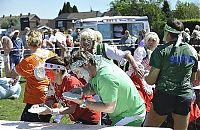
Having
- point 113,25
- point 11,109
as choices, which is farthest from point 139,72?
point 113,25

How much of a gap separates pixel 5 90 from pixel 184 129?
6.47 metres

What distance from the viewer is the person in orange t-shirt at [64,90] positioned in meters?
3.70

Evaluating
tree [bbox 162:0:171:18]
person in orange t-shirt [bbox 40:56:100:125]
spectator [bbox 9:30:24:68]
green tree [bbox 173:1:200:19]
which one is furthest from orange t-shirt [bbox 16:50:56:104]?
tree [bbox 162:0:171:18]

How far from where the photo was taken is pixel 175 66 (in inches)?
165

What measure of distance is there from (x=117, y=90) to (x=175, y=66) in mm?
1275

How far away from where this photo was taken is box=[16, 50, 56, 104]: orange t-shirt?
482 cm

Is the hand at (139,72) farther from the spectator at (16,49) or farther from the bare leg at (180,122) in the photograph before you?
the spectator at (16,49)

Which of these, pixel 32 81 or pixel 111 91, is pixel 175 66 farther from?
pixel 32 81

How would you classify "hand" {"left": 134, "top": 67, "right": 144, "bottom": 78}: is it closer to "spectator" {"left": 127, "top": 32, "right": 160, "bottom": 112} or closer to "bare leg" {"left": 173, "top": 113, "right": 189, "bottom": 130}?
"spectator" {"left": 127, "top": 32, "right": 160, "bottom": 112}

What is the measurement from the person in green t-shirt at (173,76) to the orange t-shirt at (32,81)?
1.25 meters

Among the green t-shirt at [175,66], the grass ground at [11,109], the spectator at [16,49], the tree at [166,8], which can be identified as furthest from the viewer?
the tree at [166,8]

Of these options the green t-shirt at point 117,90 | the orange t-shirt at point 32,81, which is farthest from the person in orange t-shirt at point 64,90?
the orange t-shirt at point 32,81

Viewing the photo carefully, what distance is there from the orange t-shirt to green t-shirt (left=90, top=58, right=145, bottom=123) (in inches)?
63.1

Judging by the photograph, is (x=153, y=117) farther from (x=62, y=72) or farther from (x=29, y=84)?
(x=29, y=84)
